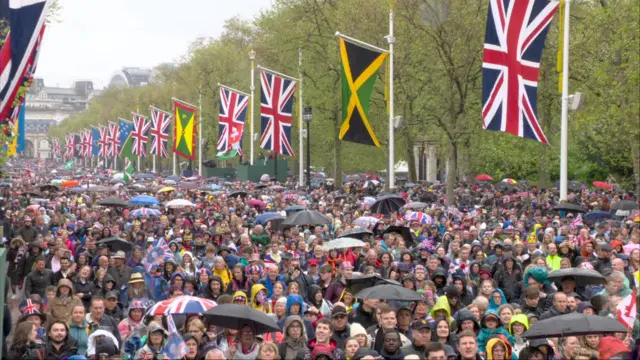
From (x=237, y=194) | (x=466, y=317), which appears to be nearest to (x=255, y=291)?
(x=466, y=317)

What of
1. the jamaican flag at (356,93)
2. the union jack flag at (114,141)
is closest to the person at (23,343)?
the jamaican flag at (356,93)

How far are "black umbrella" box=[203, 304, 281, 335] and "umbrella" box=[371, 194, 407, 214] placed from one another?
14899 millimetres

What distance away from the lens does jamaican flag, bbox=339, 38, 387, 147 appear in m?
27.4

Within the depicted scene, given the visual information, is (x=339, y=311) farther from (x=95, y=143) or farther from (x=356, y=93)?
(x=95, y=143)

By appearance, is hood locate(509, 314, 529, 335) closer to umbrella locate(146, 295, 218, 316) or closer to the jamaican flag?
umbrella locate(146, 295, 218, 316)

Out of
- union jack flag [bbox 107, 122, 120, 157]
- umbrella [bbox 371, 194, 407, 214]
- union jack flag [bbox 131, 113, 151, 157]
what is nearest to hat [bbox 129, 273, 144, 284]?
umbrella [bbox 371, 194, 407, 214]

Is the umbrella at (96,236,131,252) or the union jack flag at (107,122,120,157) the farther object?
the union jack flag at (107,122,120,157)

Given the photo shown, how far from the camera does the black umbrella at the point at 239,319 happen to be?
399 inches

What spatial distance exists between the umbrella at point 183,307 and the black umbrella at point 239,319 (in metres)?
0.57

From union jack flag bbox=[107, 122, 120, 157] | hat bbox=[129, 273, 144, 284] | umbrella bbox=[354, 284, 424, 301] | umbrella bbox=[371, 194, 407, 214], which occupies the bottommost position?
hat bbox=[129, 273, 144, 284]

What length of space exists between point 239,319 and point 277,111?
1237 inches

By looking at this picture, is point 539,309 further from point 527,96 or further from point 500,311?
point 527,96

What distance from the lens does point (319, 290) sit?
13.6 m

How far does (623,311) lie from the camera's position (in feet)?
36.1
